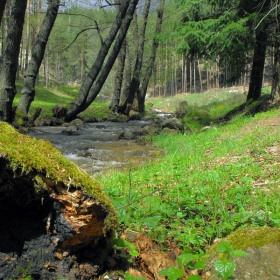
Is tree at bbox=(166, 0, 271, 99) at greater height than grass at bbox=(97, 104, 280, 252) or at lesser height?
greater

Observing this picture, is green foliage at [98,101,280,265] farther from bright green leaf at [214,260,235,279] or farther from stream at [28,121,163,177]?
stream at [28,121,163,177]

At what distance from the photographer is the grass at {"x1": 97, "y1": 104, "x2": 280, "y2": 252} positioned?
274 cm

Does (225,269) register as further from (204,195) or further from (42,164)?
(204,195)

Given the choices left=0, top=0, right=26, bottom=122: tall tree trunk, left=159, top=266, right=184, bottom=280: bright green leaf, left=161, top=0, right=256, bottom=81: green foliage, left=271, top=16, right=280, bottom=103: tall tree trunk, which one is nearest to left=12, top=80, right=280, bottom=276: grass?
left=159, top=266, right=184, bottom=280: bright green leaf

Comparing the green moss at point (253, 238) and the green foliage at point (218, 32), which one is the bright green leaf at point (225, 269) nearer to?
the green moss at point (253, 238)

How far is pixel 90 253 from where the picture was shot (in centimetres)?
199

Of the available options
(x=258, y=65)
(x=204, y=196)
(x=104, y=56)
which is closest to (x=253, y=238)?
(x=204, y=196)

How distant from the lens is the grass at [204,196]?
2744 mm

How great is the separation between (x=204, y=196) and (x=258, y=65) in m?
10.9

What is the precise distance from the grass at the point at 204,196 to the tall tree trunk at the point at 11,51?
4560 mm

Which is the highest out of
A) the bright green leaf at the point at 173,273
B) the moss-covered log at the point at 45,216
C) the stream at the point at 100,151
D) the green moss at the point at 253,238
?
the moss-covered log at the point at 45,216

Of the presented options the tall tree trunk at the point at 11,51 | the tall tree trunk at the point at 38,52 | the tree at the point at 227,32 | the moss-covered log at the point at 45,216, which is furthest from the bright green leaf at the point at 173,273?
the tree at the point at 227,32

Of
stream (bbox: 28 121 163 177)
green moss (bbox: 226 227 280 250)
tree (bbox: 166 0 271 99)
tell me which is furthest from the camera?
tree (bbox: 166 0 271 99)

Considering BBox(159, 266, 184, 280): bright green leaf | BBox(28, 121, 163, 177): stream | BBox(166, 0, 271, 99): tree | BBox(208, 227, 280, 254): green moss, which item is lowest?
BBox(28, 121, 163, 177): stream
